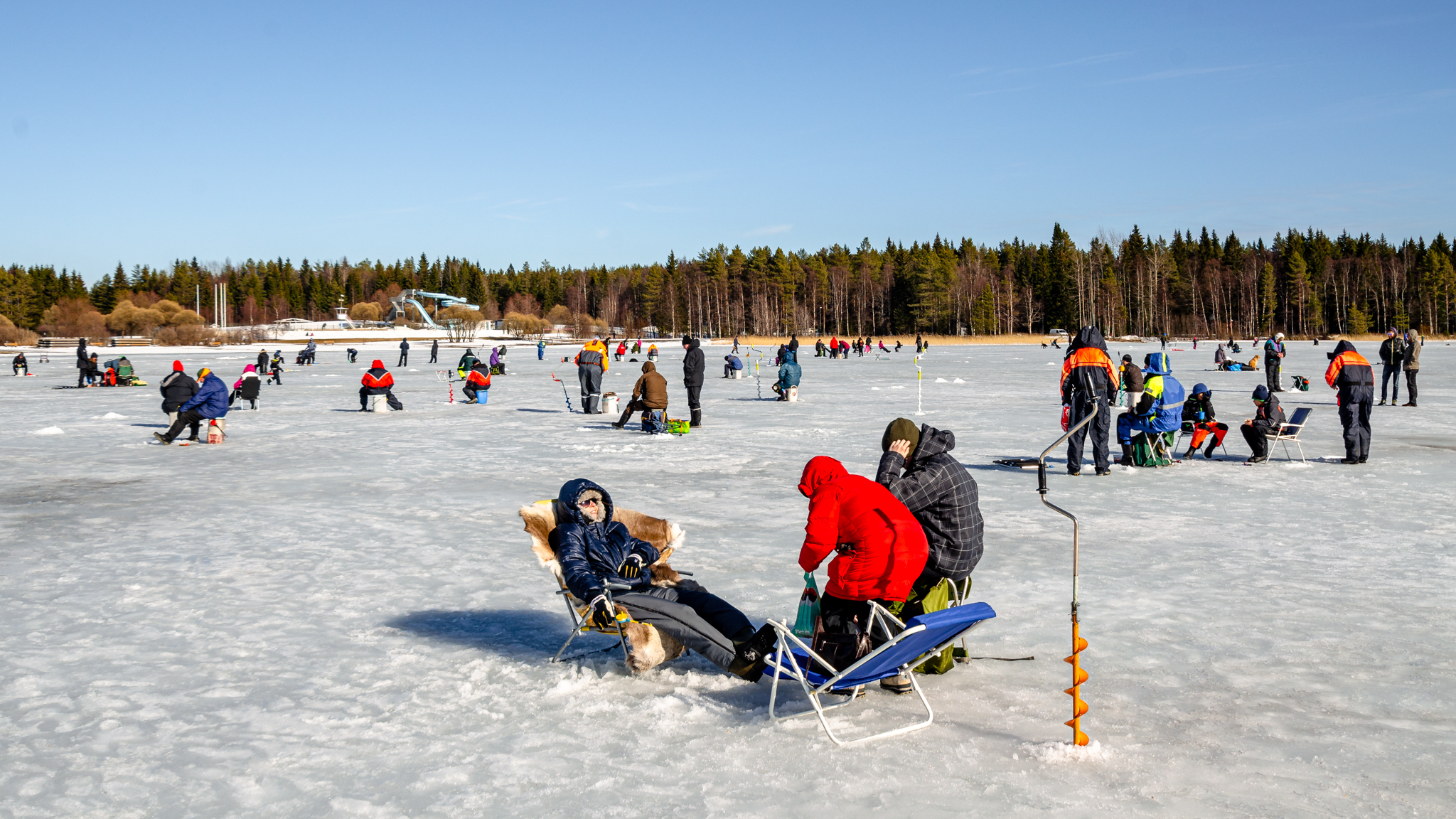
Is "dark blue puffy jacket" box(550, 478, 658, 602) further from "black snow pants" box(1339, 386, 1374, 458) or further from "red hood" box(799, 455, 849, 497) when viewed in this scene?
"black snow pants" box(1339, 386, 1374, 458)

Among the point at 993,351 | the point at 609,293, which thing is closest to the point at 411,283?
the point at 609,293

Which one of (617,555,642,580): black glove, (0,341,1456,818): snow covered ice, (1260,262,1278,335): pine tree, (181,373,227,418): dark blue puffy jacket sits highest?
(1260,262,1278,335): pine tree

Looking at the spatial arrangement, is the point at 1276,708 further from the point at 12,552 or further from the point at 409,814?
the point at 12,552

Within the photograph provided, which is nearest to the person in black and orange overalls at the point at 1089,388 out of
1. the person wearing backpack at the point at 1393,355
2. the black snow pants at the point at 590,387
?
the black snow pants at the point at 590,387

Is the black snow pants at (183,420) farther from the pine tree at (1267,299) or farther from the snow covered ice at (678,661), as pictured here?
the pine tree at (1267,299)

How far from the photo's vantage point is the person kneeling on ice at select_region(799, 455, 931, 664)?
4.38 meters

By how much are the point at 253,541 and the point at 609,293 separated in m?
149

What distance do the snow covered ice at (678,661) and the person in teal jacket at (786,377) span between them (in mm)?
11866

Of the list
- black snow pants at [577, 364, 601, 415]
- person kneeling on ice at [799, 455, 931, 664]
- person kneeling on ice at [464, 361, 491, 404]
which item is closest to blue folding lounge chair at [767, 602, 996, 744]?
person kneeling on ice at [799, 455, 931, 664]

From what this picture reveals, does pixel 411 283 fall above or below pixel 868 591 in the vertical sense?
above

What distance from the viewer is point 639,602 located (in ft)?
16.2

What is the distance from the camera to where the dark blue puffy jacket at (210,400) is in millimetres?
15656

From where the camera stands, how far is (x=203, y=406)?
15.7 metres

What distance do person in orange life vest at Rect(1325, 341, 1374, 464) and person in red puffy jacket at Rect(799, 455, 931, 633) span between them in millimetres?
9724
